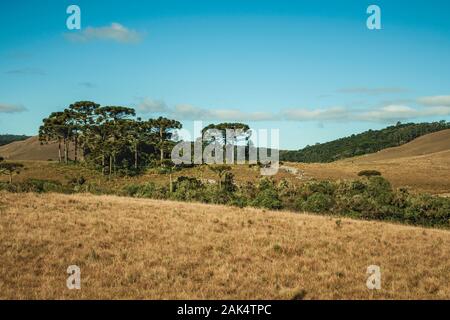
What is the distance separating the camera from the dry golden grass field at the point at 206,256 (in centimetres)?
1043

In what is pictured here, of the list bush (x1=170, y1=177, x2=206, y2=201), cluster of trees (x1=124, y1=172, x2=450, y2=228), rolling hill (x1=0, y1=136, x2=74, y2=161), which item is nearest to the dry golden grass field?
cluster of trees (x1=124, y1=172, x2=450, y2=228)

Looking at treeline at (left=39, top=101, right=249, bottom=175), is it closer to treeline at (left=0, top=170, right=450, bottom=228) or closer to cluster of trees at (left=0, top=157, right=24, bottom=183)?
cluster of trees at (left=0, top=157, right=24, bottom=183)

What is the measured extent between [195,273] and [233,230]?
650 centimetres

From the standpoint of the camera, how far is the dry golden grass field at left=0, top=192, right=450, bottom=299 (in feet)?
34.2

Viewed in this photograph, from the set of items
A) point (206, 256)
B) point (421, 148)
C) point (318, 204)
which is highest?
point (421, 148)

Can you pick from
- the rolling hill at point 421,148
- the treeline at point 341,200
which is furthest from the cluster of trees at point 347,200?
the rolling hill at point 421,148

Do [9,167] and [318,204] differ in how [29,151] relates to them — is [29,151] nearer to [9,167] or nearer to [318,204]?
[9,167]

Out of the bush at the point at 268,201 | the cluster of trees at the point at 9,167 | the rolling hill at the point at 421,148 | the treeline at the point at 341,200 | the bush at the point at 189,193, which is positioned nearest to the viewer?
the treeline at the point at 341,200

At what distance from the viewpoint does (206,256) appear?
13.6 m

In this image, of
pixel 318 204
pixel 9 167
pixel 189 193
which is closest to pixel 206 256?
pixel 318 204

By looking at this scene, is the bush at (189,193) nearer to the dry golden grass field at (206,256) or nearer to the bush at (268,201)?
the bush at (268,201)
